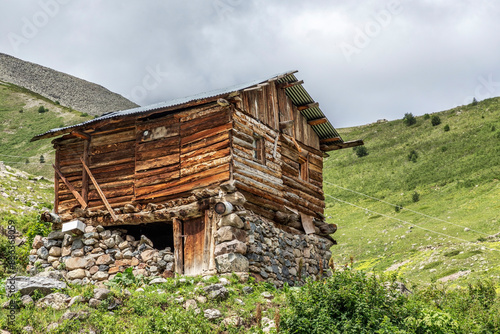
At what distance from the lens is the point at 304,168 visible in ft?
73.7

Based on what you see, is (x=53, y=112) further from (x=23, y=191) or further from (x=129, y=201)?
(x=129, y=201)

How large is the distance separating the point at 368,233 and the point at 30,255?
26739 mm

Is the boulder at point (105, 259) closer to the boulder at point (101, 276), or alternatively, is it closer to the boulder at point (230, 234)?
the boulder at point (101, 276)

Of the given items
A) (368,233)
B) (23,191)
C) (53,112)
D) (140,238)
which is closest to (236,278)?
(140,238)

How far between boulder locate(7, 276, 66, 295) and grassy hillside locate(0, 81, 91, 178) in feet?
128

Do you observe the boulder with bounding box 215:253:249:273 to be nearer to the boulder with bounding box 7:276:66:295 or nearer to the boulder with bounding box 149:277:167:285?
the boulder with bounding box 149:277:167:285

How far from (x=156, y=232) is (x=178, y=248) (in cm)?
289

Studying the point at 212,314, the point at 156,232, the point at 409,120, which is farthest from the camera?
the point at 409,120

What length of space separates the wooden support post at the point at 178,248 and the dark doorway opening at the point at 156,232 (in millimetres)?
1389

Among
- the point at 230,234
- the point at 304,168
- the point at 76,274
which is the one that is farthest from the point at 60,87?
the point at 230,234

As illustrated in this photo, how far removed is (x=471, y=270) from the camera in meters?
25.9

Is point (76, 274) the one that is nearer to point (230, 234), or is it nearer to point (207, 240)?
point (207, 240)

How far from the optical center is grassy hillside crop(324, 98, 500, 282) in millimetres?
30578

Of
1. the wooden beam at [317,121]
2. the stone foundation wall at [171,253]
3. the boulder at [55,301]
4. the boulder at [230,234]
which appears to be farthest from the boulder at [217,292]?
the wooden beam at [317,121]
